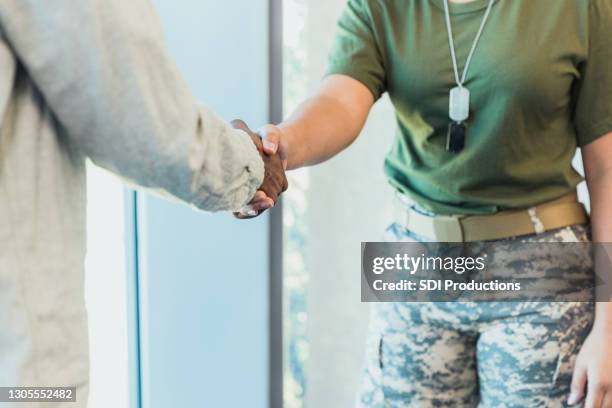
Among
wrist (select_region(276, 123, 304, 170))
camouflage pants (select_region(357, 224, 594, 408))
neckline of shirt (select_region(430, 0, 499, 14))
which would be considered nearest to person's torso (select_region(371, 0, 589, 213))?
neckline of shirt (select_region(430, 0, 499, 14))

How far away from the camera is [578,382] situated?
1199 mm

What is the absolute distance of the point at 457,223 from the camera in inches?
49.2

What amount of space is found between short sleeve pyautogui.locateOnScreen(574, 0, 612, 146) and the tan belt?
123 millimetres

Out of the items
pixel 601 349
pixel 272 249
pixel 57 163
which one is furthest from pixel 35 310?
pixel 272 249

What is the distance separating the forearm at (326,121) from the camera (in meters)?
1.23

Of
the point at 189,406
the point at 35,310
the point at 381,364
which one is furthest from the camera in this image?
the point at 189,406

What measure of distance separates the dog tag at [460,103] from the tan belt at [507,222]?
0.17 meters

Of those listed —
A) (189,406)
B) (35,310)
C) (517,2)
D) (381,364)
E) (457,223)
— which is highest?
(517,2)

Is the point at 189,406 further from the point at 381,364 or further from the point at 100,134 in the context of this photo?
the point at 100,134

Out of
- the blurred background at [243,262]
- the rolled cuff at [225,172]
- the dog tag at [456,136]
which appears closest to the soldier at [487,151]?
the dog tag at [456,136]

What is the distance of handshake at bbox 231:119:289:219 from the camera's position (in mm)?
1063

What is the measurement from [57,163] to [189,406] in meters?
1.07

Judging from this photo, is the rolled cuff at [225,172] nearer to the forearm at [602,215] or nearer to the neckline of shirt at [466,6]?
the neckline of shirt at [466,6]

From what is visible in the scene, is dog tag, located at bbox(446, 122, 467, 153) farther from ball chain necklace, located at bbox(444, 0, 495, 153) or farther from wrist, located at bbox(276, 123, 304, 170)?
wrist, located at bbox(276, 123, 304, 170)
